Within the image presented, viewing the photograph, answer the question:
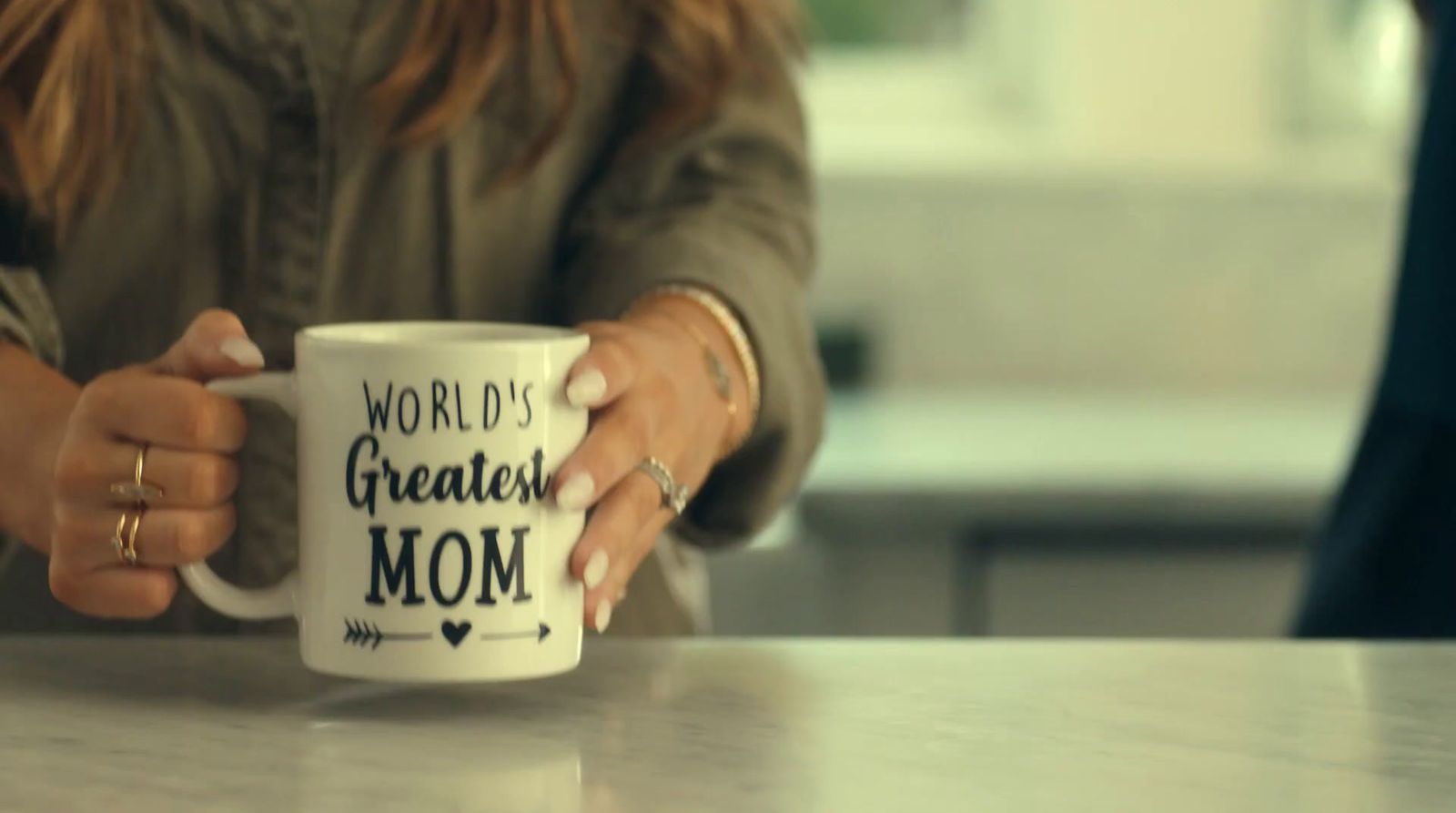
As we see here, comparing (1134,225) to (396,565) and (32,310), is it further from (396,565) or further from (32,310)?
(396,565)

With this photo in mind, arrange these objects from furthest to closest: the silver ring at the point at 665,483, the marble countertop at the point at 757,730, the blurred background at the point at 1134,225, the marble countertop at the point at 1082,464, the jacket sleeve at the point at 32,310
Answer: the blurred background at the point at 1134,225 < the marble countertop at the point at 1082,464 < the jacket sleeve at the point at 32,310 < the silver ring at the point at 665,483 < the marble countertop at the point at 757,730

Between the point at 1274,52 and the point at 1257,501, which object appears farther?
the point at 1274,52

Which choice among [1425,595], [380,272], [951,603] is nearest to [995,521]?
[951,603]

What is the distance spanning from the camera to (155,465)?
593 mm

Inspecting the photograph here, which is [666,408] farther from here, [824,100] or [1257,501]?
[824,100]

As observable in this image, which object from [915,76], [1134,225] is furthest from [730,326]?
[915,76]

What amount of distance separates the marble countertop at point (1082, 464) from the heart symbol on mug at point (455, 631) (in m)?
1.02

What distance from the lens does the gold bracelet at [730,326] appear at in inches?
30.5

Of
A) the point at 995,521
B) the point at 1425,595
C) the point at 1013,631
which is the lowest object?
the point at 1013,631

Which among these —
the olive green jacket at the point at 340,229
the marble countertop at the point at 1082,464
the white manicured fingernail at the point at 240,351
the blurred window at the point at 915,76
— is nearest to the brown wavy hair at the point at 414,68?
the olive green jacket at the point at 340,229

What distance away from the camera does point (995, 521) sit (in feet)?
5.36

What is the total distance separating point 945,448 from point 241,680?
47.6 inches

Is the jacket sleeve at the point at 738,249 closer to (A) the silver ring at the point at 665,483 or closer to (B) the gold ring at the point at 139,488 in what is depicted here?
(A) the silver ring at the point at 665,483

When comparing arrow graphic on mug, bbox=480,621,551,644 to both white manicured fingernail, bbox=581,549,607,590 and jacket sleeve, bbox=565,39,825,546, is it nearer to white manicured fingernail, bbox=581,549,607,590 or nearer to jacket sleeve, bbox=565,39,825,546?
white manicured fingernail, bbox=581,549,607,590
